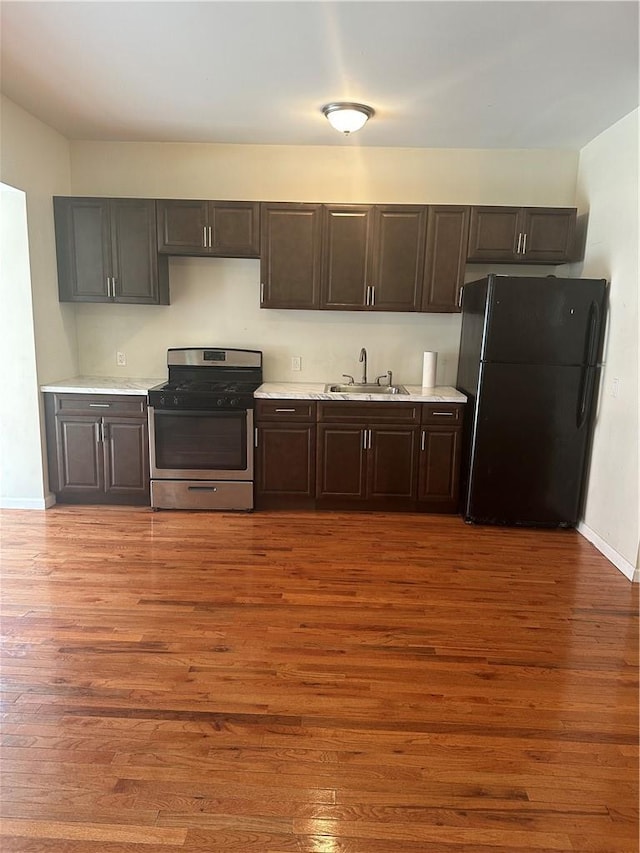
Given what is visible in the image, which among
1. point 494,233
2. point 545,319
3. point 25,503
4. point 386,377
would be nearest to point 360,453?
point 386,377

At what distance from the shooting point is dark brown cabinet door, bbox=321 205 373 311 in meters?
3.93

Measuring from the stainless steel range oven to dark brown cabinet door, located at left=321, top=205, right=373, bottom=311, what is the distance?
97cm

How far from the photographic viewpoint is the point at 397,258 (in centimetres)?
396

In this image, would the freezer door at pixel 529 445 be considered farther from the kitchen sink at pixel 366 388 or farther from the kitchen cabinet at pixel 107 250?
the kitchen cabinet at pixel 107 250

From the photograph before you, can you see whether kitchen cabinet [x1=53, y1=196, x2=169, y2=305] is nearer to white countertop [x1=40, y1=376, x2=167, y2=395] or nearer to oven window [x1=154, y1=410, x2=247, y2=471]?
white countertop [x1=40, y1=376, x2=167, y2=395]

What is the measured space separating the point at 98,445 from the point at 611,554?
140 inches

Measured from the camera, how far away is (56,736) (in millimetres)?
1833

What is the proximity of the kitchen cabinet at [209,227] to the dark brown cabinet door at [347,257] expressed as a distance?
538 mm

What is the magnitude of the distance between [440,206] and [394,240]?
40cm

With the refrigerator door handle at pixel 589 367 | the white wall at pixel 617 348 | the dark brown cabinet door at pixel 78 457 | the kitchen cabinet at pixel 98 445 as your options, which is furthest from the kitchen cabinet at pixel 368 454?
the dark brown cabinet door at pixel 78 457

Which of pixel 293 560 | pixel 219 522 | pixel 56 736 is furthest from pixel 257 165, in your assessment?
pixel 56 736

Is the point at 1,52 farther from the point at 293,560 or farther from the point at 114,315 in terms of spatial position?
the point at 293,560

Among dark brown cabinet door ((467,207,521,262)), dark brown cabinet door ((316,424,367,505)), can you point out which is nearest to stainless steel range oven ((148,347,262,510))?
dark brown cabinet door ((316,424,367,505))

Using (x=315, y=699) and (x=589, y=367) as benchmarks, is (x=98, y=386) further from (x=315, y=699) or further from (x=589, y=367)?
(x=589, y=367)
